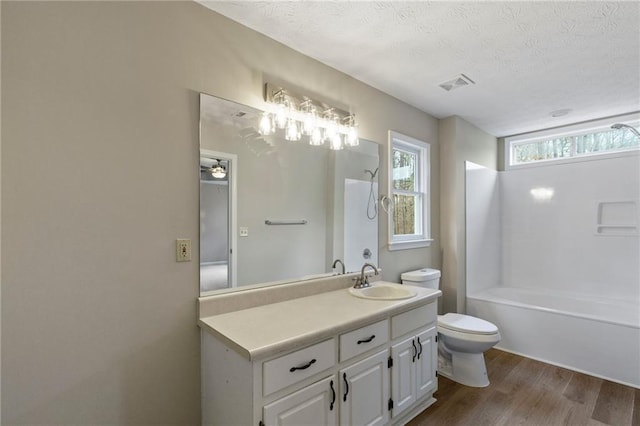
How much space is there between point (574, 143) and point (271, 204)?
3811 mm

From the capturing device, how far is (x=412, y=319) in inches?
80.2

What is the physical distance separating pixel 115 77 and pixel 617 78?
344cm

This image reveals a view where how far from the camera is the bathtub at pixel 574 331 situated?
2.57 m

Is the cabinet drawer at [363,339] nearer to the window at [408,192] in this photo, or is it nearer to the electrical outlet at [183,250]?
the electrical outlet at [183,250]

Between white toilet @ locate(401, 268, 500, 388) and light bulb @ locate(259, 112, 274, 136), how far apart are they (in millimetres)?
2116

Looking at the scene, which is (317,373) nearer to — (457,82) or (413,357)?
(413,357)

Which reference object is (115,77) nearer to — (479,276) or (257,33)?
(257,33)

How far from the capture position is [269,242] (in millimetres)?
1926

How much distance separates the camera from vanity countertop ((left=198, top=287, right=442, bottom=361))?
51.4 inches

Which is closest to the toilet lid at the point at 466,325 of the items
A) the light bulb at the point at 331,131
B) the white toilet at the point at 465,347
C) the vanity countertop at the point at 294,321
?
the white toilet at the point at 465,347

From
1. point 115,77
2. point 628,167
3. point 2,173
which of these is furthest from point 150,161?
point 628,167

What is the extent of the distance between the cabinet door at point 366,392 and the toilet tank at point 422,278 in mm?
1089

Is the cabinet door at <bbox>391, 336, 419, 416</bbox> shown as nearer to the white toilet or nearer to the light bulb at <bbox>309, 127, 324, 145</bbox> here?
the white toilet

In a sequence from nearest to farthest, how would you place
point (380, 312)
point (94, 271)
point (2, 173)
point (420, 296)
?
point (2, 173) < point (94, 271) < point (380, 312) < point (420, 296)
